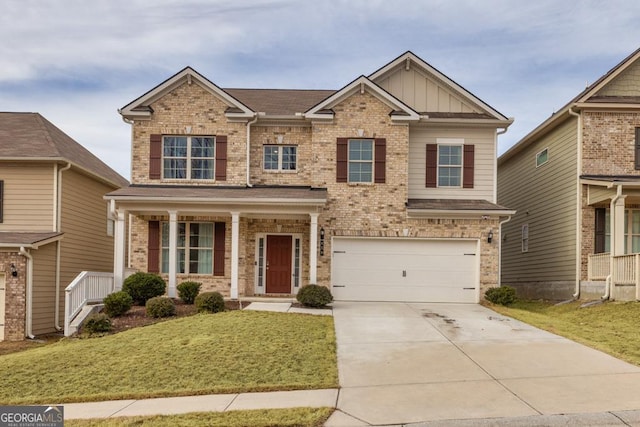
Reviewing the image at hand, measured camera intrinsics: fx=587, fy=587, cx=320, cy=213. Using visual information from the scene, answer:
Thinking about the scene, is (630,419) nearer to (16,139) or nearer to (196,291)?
(196,291)

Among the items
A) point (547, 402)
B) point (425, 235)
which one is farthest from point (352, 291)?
point (547, 402)

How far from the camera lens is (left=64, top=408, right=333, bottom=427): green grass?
22.7ft

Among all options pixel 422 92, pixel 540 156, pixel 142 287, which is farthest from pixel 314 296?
pixel 540 156

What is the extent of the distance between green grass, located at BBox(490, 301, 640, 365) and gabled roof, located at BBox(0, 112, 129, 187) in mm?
13650

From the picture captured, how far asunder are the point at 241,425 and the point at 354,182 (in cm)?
1195

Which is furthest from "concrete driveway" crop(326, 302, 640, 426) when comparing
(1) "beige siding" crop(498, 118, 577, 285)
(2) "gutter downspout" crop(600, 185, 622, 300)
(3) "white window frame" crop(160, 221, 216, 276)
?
(1) "beige siding" crop(498, 118, 577, 285)

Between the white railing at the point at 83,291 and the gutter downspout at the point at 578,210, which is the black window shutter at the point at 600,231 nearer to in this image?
the gutter downspout at the point at 578,210

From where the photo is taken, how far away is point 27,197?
17.6 metres

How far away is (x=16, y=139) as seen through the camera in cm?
1842

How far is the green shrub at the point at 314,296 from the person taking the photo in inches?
621

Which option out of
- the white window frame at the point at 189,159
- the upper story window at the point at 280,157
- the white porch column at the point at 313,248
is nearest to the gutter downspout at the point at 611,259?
the white porch column at the point at 313,248

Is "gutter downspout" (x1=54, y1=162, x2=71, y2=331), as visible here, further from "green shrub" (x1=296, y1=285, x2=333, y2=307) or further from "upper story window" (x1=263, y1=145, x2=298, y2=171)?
"green shrub" (x1=296, y1=285, x2=333, y2=307)

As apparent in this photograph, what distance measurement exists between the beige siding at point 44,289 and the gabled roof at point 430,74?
37.3ft

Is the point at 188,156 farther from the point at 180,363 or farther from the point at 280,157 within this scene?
the point at 180,363
